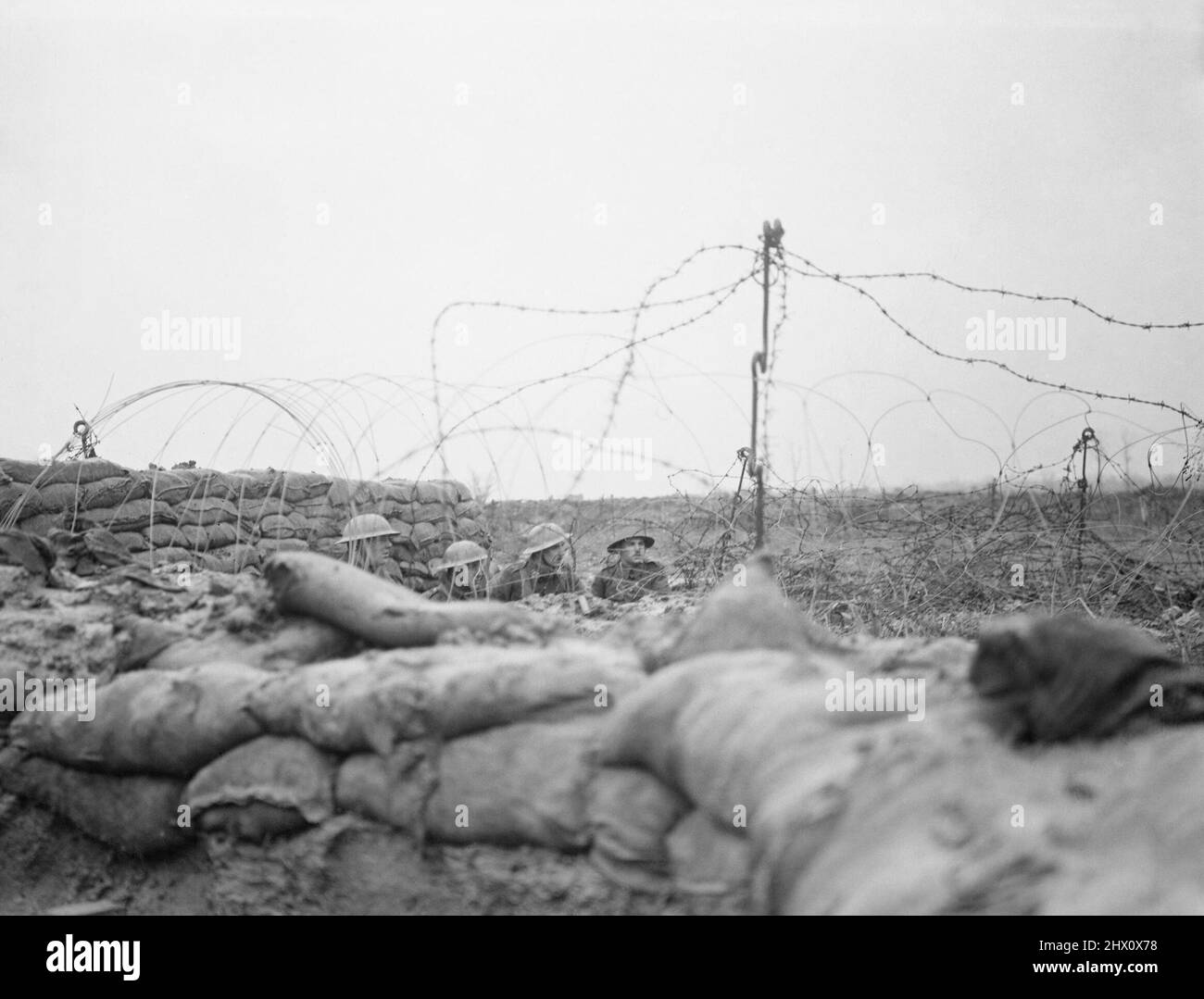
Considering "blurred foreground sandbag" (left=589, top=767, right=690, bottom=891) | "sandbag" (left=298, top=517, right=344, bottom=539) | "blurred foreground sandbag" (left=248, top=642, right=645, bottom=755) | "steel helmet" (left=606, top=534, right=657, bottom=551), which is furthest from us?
"sandbag" (left=298, top=517, right=344, bottom=539)

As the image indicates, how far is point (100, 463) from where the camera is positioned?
8.40 meters

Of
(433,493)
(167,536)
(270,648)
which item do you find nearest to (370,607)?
(270,648)

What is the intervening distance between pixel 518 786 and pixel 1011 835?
1414mm

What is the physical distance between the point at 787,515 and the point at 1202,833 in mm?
6168

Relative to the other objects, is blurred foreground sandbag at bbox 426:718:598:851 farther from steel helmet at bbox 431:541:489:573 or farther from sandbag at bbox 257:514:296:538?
sandbag at bbox 257:514:296:538

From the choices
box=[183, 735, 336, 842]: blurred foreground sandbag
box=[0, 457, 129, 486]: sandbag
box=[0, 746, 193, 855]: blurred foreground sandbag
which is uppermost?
box=[0, 457, 129, 486]: sandbag

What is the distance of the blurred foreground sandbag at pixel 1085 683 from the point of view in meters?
2.00

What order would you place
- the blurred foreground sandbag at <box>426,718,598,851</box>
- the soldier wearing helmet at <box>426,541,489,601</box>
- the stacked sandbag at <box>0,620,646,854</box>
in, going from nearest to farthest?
the blurred foreground sandbag at <box>426,718,598,851</box>
the stacked sandbag at <box>0,620,646,854</box>
the soldier wearing helmet at <box>426,541,489,601</box>

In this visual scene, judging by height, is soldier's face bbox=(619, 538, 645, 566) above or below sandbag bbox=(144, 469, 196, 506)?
below

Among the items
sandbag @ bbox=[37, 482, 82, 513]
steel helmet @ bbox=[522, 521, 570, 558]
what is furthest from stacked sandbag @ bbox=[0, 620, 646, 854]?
steel helmet @ bbox=[522, 521, 570, 558]

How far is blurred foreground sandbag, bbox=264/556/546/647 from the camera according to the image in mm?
3531

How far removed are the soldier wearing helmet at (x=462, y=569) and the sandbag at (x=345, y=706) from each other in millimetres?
5345
